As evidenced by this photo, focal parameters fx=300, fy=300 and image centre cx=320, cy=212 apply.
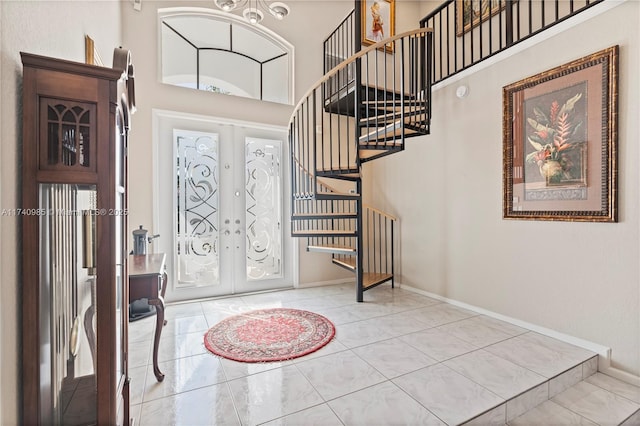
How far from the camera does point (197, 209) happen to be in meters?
3.72

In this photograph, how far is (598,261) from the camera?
7.62ft

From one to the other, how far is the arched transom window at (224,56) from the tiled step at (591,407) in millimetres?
4101

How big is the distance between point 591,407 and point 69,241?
2983 mm

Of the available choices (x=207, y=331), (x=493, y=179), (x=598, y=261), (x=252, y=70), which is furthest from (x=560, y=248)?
(x=252, y=70)

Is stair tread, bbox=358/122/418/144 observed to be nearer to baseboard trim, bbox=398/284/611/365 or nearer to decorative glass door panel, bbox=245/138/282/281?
decorative glass door panel, bbox=245/138/282/281

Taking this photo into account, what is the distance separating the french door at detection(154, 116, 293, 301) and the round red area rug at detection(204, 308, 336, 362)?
34.8 inches

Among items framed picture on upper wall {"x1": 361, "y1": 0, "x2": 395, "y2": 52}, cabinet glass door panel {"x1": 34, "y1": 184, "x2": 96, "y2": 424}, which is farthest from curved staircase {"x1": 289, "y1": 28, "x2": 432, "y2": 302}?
cabinet glass door panel {"x1": 34, "y1": 184, "x2": 96, "y2": 424}

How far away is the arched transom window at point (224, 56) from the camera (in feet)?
12.0

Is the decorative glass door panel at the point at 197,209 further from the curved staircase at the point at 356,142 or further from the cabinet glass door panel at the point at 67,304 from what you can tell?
the cabinet glass door panel at the point at 67,304

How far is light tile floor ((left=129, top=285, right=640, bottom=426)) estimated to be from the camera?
1.68 metres

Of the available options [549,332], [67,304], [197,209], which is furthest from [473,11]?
[67,304]

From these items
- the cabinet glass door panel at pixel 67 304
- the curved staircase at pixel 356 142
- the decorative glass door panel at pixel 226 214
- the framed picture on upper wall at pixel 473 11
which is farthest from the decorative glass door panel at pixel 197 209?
the framed picture on upper wall at pixel 473 11

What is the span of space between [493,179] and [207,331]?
3.18 metres

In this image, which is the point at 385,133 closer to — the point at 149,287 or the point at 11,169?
the point at 149,287
